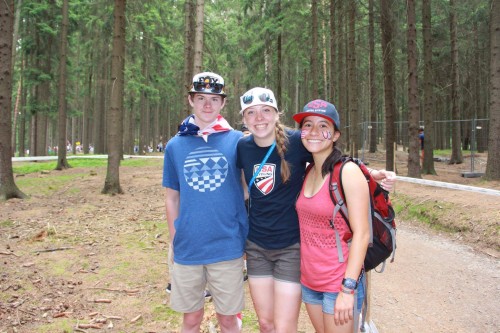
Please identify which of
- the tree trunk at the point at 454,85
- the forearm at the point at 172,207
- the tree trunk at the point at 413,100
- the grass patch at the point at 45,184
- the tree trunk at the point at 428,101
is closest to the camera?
the forearm at the point at 172,207

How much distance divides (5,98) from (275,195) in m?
10.2

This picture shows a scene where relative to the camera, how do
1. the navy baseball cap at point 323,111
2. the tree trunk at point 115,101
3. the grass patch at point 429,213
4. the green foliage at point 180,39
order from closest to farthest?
the navy baseball cap at point 323,111 → the grass patch at point 429,213 → the tree trunk at point 115,101 → the green foliage at point 180,39

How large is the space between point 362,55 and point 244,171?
30.7 metres

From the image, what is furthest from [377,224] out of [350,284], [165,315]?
[165,315]

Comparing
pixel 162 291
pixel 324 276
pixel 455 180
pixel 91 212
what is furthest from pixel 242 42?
pixel 324 276

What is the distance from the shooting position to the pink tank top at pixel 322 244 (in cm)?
257

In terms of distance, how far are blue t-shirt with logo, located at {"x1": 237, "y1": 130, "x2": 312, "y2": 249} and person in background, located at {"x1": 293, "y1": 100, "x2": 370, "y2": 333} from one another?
0.12 metres

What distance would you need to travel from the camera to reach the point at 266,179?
2932 mm

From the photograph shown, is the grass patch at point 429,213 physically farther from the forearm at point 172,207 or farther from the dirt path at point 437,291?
the forearm at point 172,207

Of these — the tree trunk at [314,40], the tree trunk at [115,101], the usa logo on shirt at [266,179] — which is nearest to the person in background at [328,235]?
the usa logo on shirt at [266,179]

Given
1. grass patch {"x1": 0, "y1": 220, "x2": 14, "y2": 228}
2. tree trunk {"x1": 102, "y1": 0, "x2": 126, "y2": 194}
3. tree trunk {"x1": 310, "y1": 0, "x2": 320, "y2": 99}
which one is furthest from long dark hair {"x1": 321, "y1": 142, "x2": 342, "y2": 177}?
tree trunk {"x1": 310, "y1": 0, "x2": 320, "y2": 99}

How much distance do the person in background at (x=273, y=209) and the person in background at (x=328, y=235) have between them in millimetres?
130

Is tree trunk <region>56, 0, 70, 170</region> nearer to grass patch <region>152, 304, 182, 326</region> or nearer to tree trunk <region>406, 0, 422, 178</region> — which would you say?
tree trunk <region>406, 0, 422, 178</region>

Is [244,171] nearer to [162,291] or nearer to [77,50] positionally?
[162,291]
